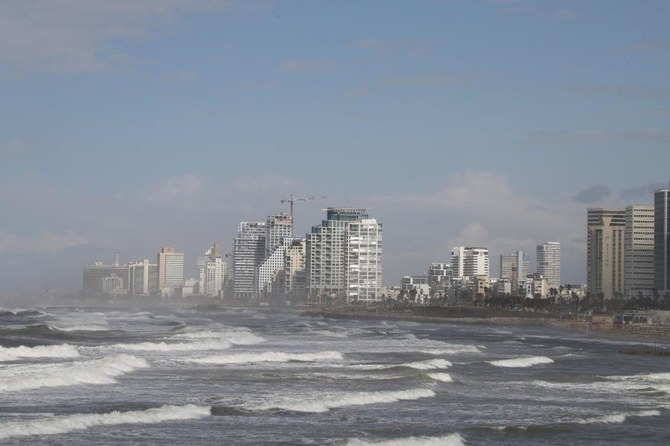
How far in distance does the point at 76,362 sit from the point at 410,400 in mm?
17444

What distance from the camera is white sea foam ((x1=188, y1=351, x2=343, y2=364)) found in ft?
155

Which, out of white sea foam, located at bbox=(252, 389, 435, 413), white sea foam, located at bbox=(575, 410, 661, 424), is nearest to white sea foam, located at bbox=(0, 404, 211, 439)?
white sea foam, located at bbox=(252, 389, 435, 413)

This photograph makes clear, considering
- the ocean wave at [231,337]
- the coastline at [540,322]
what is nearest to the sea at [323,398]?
the ocean wave at [231,337]

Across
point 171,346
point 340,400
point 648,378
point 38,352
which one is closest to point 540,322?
point 171,346

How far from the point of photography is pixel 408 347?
61.9m

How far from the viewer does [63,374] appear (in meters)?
35.8

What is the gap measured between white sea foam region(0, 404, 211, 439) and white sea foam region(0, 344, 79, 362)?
67.0 ft

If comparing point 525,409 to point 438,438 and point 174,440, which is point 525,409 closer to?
point 438,438

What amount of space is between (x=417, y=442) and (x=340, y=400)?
306 inches

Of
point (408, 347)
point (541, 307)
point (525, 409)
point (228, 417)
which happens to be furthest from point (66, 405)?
point (541, 307)

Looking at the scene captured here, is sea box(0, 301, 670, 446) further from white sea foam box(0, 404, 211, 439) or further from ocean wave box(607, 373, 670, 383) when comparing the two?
ocean wave box(607, 373, 670, 383)

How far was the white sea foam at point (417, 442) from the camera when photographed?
2308 cm

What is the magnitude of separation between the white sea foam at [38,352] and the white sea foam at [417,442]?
1045 inches

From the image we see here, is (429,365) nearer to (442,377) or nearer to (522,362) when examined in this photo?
(442,377)
